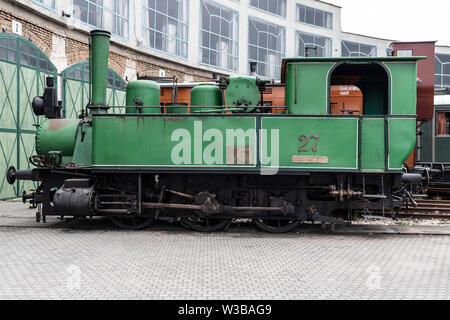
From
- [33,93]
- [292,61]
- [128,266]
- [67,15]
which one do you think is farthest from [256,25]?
[128,266]

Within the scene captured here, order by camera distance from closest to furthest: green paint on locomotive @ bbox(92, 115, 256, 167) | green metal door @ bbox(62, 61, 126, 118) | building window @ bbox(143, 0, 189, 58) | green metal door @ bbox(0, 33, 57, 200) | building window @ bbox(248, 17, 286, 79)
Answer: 1. green paint on locomotive @ bbox(92, 115, 256, 167)
2. green metal door @ bbox(0, 33, 57, 200)
3. green metal door @ bbox(62, 61, 126, 118)
4. building window @ bbox(143, 0, 189, 58)
5. building window @ bbox(248, 17, 286, 79)

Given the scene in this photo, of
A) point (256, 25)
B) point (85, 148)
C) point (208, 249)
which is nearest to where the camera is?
point (208, 249)

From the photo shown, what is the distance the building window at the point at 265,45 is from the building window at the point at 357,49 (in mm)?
5945

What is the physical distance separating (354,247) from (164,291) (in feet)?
12.2

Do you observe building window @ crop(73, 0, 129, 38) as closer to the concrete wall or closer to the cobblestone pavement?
the concrete wall

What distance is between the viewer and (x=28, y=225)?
347 inches

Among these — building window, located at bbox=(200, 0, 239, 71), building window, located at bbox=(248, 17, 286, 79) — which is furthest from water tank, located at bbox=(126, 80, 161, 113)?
building window, located at bbox=(248, 17, 286, 79)

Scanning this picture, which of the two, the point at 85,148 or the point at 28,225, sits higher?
the point at 85,148

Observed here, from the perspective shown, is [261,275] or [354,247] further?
[354,247]

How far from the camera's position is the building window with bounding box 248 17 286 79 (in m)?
25.8

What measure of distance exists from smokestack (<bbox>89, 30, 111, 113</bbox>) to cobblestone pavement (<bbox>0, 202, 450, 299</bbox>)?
2688mm

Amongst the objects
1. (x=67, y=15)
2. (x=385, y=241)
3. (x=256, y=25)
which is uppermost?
(x=256, y=25)

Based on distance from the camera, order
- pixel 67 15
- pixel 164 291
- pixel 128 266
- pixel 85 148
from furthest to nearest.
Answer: pixel 67 15
pixel 85 148
pixel 128 266
pixel 164 291

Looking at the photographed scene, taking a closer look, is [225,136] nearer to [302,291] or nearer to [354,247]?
[354,247]
